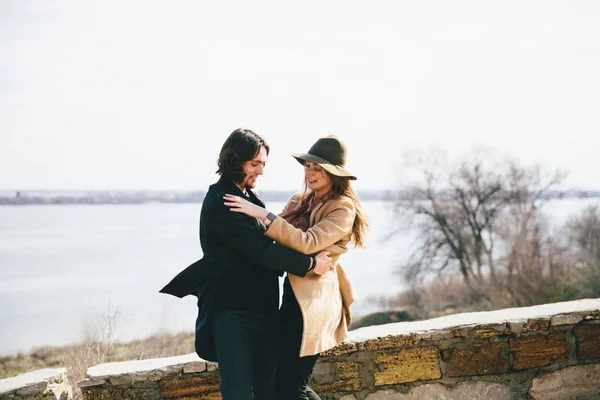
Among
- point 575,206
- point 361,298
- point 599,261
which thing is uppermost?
point 575,206

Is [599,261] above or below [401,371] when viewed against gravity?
below

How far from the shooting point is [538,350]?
2.96m

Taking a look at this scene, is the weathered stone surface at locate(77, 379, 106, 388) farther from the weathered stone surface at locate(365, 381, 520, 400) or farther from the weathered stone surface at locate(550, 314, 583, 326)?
the weathered stone surface at locate(550, 314, 583, 326)

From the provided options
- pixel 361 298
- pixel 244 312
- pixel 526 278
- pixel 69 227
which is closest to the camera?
pixel 244 312

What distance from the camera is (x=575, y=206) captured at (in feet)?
96.8

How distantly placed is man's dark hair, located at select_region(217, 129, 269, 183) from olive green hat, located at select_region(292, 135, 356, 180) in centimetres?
25

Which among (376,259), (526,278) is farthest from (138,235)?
(526,278)

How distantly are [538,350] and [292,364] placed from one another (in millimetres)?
1321

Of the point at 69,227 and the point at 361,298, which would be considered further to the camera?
the point at 69,227

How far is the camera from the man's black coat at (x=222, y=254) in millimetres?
2211

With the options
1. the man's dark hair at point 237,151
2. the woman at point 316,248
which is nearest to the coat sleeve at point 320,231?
the woman at point 316,248

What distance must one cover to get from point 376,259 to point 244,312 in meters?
38.4

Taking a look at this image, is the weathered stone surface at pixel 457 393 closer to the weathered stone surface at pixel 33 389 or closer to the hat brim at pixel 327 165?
the hat brim at pixel 327 165

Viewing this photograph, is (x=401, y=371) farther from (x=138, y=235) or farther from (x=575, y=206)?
(x=138, y=235)
